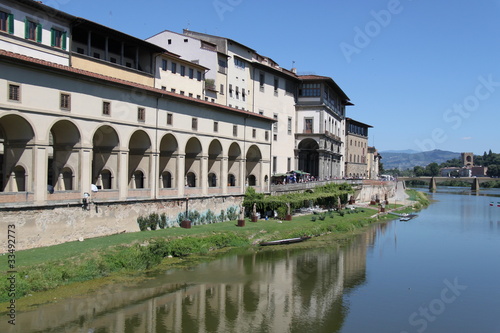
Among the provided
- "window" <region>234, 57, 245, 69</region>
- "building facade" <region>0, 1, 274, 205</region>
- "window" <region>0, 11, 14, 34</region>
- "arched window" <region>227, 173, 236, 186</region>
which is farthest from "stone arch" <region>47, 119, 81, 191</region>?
"window" <region>234, 57, 245, 69</region>

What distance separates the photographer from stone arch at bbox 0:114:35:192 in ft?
93.1

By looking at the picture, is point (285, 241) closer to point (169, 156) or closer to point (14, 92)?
point (169, 156)

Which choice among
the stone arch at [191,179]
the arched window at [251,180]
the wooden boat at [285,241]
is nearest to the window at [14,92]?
the stone arch at [191,179]

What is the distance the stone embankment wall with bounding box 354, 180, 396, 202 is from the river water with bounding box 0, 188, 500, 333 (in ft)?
133

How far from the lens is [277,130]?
68438mm

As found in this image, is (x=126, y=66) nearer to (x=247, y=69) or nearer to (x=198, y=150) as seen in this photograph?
(x=198, y=150)

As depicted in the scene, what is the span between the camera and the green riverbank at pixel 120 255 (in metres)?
23.2

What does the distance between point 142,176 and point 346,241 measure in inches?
783

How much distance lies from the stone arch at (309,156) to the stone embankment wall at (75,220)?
1470 inches

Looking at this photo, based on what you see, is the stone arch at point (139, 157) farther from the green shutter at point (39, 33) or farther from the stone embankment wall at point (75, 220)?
the green shutter at point (39, 33)

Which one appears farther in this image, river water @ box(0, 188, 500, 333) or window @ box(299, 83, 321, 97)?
window @ box(299, 83, 321, 97)

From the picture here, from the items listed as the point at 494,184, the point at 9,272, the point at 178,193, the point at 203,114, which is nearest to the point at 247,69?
the point at 203,114

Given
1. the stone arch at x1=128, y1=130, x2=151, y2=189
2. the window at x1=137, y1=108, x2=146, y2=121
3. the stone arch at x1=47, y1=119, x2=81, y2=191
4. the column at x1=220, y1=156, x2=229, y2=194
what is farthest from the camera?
the column at x1=220, y1=156, x2=229, y2=194

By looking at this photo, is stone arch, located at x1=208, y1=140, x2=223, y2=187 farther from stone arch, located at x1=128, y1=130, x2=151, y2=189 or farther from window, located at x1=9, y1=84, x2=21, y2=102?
window, located at x1=9, y1=84, x2=21, y2=102
